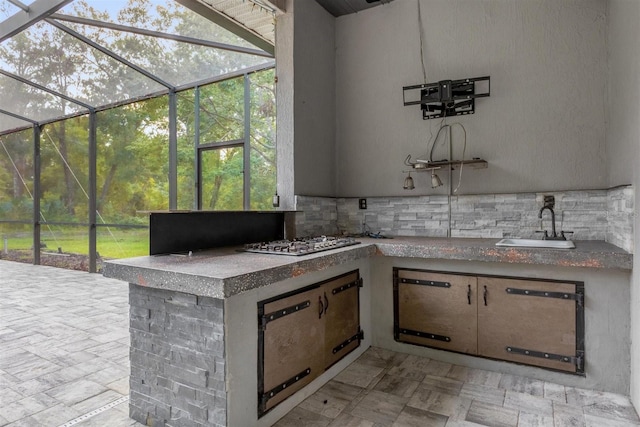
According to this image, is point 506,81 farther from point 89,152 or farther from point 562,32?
point 89,152

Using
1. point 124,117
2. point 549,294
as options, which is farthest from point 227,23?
point 124,117

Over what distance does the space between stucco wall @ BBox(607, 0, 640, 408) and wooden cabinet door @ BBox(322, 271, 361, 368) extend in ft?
5.64

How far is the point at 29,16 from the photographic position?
414 centimetres

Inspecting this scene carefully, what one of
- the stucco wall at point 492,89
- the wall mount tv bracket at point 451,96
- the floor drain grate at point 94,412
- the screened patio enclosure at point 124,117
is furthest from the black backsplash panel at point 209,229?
the wall mount tv bracket at point 451,96

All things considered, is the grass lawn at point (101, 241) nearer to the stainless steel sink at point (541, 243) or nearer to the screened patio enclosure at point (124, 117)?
the screened patio enclosure at point (124, 117)

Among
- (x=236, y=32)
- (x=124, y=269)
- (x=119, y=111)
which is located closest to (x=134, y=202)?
(x=119, y=111)

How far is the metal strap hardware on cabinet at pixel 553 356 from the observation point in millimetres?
2408

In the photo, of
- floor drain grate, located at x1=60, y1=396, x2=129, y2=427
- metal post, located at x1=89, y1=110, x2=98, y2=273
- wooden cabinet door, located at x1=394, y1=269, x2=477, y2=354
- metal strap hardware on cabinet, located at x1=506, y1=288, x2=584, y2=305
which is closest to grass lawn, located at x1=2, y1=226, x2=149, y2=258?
metal post, located at x1=89, y1=110, x2=98, y2=273

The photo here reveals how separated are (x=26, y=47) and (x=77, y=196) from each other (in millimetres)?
3104

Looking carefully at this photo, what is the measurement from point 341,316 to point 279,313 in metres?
0.77

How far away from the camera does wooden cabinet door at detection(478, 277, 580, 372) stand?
2434 millimetres

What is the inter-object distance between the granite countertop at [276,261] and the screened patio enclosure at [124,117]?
2.77ft

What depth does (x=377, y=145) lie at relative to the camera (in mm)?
3701

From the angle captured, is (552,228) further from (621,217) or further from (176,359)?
(176,359)
